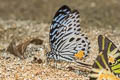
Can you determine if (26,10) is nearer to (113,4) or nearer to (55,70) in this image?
(113,4)

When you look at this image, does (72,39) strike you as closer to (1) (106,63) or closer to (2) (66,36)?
(2) (66,36)

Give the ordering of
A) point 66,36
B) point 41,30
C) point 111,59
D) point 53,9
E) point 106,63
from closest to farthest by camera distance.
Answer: point 106,63 < point 111,59 < point 66,36 < point 41,30 < point 53,9

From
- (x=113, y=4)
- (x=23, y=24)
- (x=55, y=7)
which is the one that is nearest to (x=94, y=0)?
(x=113, y=4)

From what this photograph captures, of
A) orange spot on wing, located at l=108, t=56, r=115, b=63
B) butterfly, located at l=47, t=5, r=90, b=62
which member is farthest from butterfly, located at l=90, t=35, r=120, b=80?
butterfly, located at l=47, t=5, r=90, b=62

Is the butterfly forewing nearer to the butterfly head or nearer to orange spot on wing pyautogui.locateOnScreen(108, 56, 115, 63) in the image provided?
the butterfly head

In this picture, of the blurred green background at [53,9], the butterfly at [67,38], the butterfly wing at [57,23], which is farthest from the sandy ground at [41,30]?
the butterfly wing at [57,23]

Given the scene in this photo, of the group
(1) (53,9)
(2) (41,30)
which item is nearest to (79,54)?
(2) (41,30)

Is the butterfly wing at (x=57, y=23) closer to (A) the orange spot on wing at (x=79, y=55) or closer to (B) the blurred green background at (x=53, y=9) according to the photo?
(A) the orange spot on wing at (x=79, y=55)
